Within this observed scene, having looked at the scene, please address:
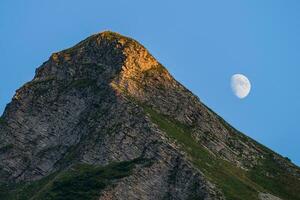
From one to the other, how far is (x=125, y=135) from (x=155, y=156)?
38.9ft

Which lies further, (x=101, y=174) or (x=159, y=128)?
(x=159, y=128)

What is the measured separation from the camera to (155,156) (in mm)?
189875

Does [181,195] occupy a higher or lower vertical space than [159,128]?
lower

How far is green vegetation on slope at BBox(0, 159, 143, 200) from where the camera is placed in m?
180

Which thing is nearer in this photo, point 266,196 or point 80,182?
point 80,182

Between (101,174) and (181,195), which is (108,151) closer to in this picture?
(101,174)

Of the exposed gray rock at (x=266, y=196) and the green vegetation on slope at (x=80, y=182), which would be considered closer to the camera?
the green vegetation on slope at (x=80, y=182)

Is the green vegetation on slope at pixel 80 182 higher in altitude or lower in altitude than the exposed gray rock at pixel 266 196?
lower

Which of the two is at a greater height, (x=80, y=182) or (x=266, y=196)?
(x=266, y=196)

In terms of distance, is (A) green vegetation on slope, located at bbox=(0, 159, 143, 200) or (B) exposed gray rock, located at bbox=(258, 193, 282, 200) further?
(B) exposed gray rock, located at bbox=(258, 193, 282, 200)

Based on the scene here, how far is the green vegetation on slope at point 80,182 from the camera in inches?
7096

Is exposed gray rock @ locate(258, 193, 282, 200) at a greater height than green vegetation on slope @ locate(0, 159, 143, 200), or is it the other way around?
exposed gray rock @ locate(258, 193, 282, 200)

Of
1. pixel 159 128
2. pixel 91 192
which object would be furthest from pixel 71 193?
pixel 159 128

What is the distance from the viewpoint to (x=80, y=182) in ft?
606
